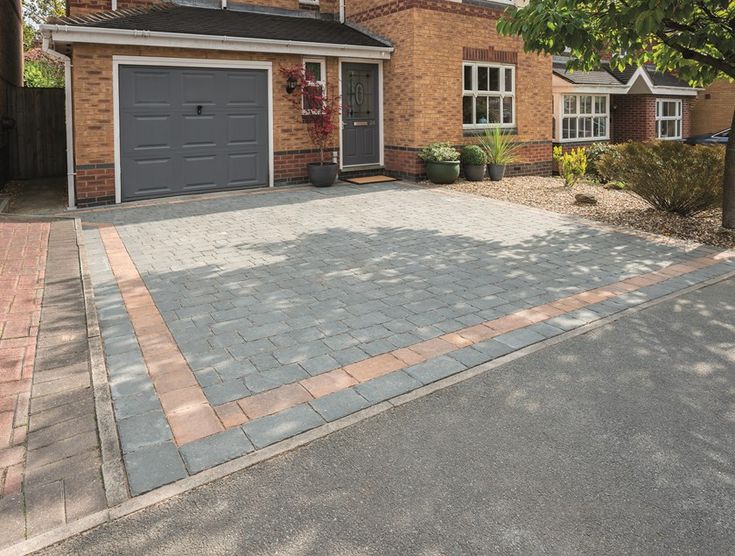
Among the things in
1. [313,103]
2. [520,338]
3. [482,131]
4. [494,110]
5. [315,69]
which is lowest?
[520,338]

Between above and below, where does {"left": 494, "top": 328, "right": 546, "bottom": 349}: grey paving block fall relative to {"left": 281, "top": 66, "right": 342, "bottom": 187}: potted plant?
below

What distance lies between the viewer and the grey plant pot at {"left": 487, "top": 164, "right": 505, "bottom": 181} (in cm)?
1460

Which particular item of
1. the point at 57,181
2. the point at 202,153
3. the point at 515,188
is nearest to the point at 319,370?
the point at 202,153

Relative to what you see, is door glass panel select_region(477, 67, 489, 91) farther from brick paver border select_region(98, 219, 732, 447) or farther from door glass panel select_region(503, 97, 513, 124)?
brick paver border select_region(98, 219, 732, 447)

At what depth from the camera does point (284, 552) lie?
7.98 ft

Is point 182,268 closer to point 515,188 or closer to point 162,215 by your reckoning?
point 162,215

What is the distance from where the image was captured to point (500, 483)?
2.90m

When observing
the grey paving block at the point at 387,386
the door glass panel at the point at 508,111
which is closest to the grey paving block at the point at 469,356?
the grey paving block at the point at 387,386

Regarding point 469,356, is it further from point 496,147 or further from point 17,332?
point 496,147

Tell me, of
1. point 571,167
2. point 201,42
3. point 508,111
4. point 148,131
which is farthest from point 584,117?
point 148,131

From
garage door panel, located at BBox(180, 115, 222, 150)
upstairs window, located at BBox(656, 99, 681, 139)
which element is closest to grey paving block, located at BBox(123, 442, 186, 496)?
garage door panel, located at BBox(180, 115, 222, 150)

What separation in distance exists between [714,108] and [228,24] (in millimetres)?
21497

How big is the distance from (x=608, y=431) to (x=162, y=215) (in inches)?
333

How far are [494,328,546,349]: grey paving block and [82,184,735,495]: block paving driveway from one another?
0.7 inches
